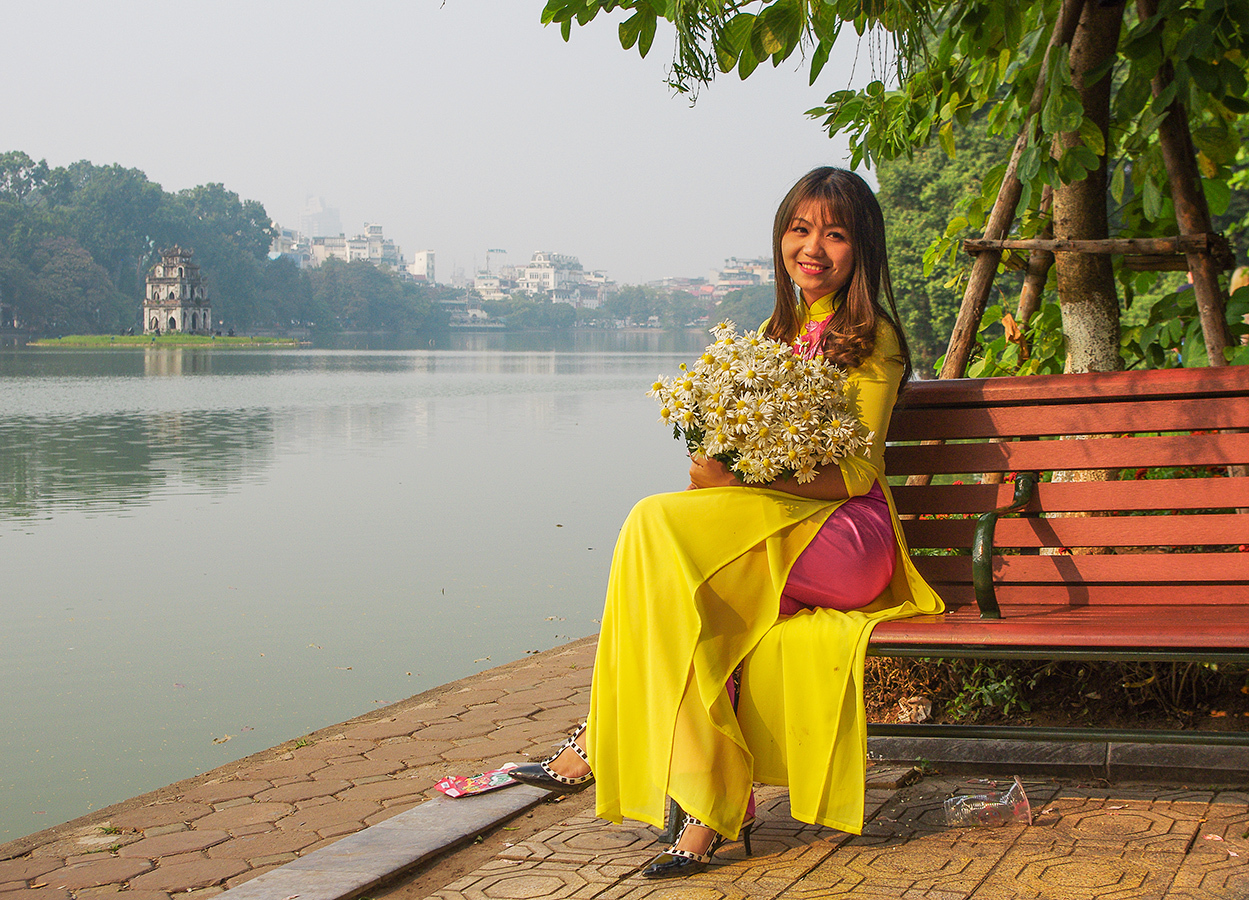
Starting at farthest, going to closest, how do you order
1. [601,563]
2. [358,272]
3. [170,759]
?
[358,272], [601,563], [170,759]

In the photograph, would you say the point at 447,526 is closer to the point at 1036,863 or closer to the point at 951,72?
the point at 951,72

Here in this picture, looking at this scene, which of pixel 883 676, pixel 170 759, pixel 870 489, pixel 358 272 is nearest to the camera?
pixel 870 489

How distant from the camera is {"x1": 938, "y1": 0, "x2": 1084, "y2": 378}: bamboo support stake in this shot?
12.9 ft

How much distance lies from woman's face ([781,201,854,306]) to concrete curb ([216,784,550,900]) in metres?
1.48

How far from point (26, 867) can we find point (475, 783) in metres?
1.11

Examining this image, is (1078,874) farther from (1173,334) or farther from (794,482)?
(1173,334)

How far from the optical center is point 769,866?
8.87ft

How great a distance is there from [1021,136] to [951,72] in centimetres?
67

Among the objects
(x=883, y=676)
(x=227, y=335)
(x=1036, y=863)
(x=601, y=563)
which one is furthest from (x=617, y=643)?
(x=227, y=335)

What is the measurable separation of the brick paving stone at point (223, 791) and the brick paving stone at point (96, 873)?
0.49 m

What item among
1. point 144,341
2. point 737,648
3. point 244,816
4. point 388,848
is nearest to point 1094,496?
point 737,648

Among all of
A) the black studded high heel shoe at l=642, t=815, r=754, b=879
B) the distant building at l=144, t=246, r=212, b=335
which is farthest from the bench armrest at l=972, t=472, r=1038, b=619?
the distant building at l=144, t=246, r=212, b=335

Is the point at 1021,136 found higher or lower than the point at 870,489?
higher

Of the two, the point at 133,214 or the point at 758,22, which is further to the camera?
the point at 133,214
